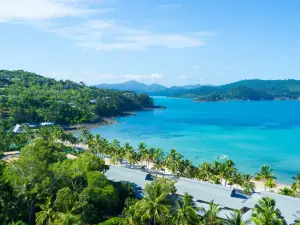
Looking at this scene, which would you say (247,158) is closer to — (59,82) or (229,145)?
(229,145)

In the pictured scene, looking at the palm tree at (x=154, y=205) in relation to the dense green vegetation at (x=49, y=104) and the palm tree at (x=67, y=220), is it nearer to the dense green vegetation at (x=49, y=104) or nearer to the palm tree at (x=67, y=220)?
the palm tree at (x=67, y=220)

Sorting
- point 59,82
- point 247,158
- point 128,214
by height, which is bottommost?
point 247,158

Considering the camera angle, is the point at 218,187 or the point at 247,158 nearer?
the point at 218,187

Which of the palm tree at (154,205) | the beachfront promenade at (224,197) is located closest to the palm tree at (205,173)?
the beachfront promenade at (224,197)

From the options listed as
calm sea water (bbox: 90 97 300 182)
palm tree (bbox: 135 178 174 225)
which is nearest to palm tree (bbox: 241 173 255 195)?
palm tree (bbox: 135 178 174 225)

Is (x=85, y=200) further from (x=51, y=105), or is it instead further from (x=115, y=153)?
(x=51, y=105)

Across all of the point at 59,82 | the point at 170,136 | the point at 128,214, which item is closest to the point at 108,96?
the point at 59,82

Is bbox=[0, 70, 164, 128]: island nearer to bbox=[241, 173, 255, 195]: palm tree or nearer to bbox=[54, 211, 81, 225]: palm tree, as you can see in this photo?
bbox=[241, 173, 255, 195]: palm tree
